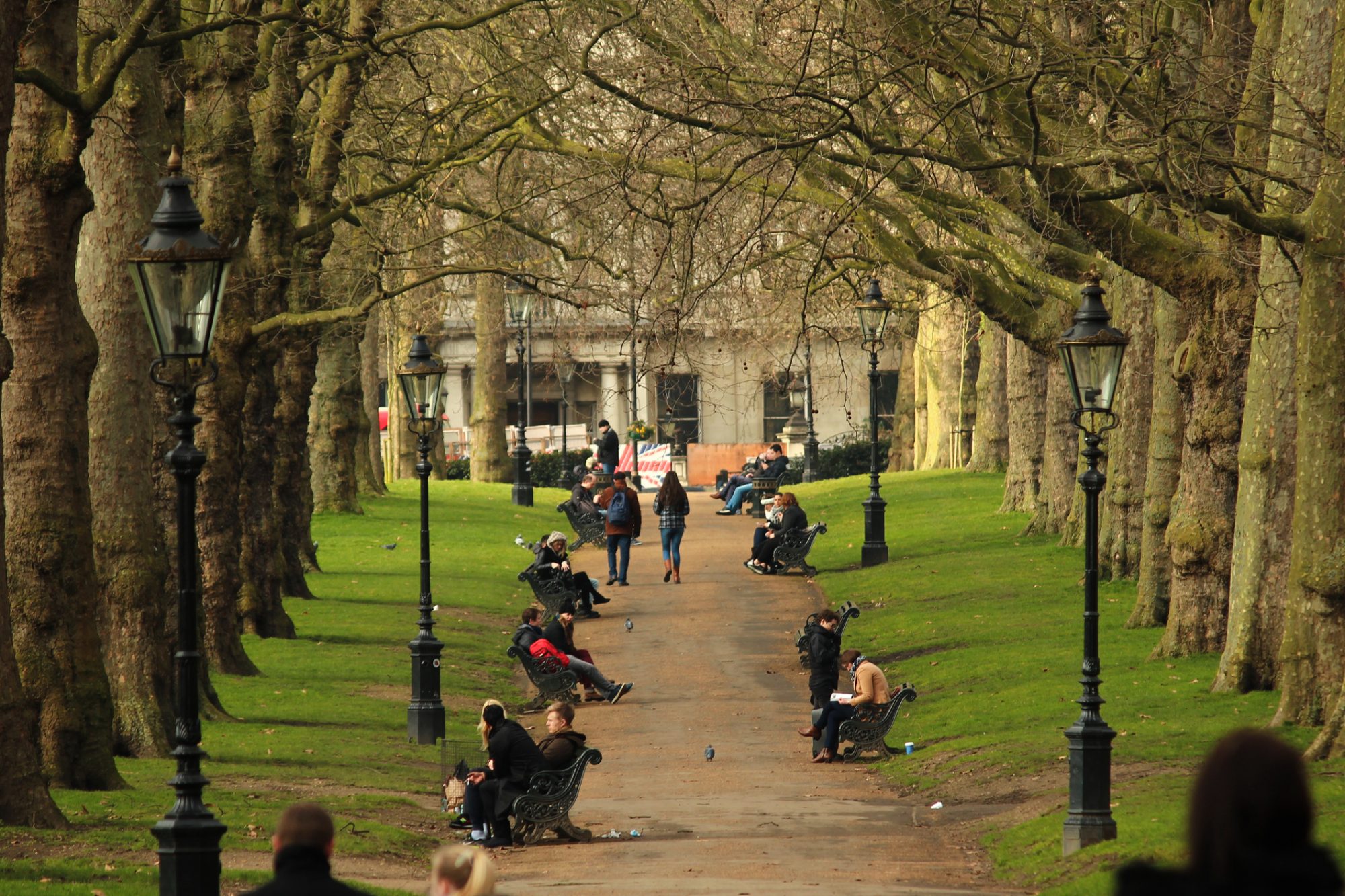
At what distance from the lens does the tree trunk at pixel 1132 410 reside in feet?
76.7

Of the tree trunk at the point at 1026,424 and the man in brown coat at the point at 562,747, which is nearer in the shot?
the man in brown coat at the point at 562,747

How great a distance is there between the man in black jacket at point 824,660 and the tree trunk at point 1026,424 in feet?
55.3

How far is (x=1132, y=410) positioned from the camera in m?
23.5

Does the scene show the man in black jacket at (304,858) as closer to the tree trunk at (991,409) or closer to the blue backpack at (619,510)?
the blue backpack at (619,510)

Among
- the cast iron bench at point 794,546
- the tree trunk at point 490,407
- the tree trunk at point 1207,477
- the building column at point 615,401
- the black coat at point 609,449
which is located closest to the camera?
the tree trunk at point 1207,477

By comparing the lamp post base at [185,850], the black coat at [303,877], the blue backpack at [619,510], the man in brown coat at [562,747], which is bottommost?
the man in brown coat at [562,747]

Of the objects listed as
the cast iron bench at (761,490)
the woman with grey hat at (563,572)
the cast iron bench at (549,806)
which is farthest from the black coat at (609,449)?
the cast iron bench at (549,806)

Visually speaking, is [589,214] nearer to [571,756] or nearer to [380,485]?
[571,756]

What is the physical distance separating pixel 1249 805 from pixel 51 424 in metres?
10.3

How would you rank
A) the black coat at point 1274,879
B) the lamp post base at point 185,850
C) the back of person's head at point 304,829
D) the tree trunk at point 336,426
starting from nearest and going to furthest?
the black coat at point 1274,879
the back of person's head at point 304,829
the lamp post base at point 185,850
the tree trunk at point 336,426

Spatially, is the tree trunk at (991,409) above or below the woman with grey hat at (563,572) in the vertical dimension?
above

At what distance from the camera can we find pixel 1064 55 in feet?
49.1

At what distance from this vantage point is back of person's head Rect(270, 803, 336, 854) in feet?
16.3

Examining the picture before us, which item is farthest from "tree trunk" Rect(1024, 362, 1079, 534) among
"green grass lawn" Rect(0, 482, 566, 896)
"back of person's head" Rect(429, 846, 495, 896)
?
"back of person's head" Rect(429, 846, 495, 896)
